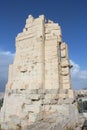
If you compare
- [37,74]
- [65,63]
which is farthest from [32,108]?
[65,63]

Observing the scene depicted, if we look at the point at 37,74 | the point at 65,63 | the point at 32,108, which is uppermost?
the point at 65,63

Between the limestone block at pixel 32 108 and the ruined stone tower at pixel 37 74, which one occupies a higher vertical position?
the ruined stone tower at pixel 37 74

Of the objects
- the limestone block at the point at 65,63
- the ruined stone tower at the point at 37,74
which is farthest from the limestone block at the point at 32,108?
the limestone block at the point at 65,63

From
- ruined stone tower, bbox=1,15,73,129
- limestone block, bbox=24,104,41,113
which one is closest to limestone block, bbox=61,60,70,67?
ruined stone tower, bbox=1,15,73,129

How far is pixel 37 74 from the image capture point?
12938 millimetres

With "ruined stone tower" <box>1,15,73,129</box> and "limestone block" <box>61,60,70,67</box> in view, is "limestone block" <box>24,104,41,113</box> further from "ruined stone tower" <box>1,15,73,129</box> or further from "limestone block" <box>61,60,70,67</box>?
"limestone block" <box>61,60,70,67</box>

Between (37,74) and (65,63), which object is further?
(65,63)

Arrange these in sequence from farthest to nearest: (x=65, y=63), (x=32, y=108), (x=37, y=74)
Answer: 1. (x=65, y=63)
2. (x=37, y=74)
3. (x=32, y=108)

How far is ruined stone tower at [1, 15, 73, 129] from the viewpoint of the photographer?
40.0 ft

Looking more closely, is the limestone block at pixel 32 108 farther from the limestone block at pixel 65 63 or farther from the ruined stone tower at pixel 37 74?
the limestone block at pixel 65 63

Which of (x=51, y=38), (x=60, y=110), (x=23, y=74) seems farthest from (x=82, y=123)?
(x=51, y=38)

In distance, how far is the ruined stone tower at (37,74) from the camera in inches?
479

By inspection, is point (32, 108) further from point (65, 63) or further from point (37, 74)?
point (65, 63)

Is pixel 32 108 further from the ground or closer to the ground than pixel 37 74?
closer to the ground
